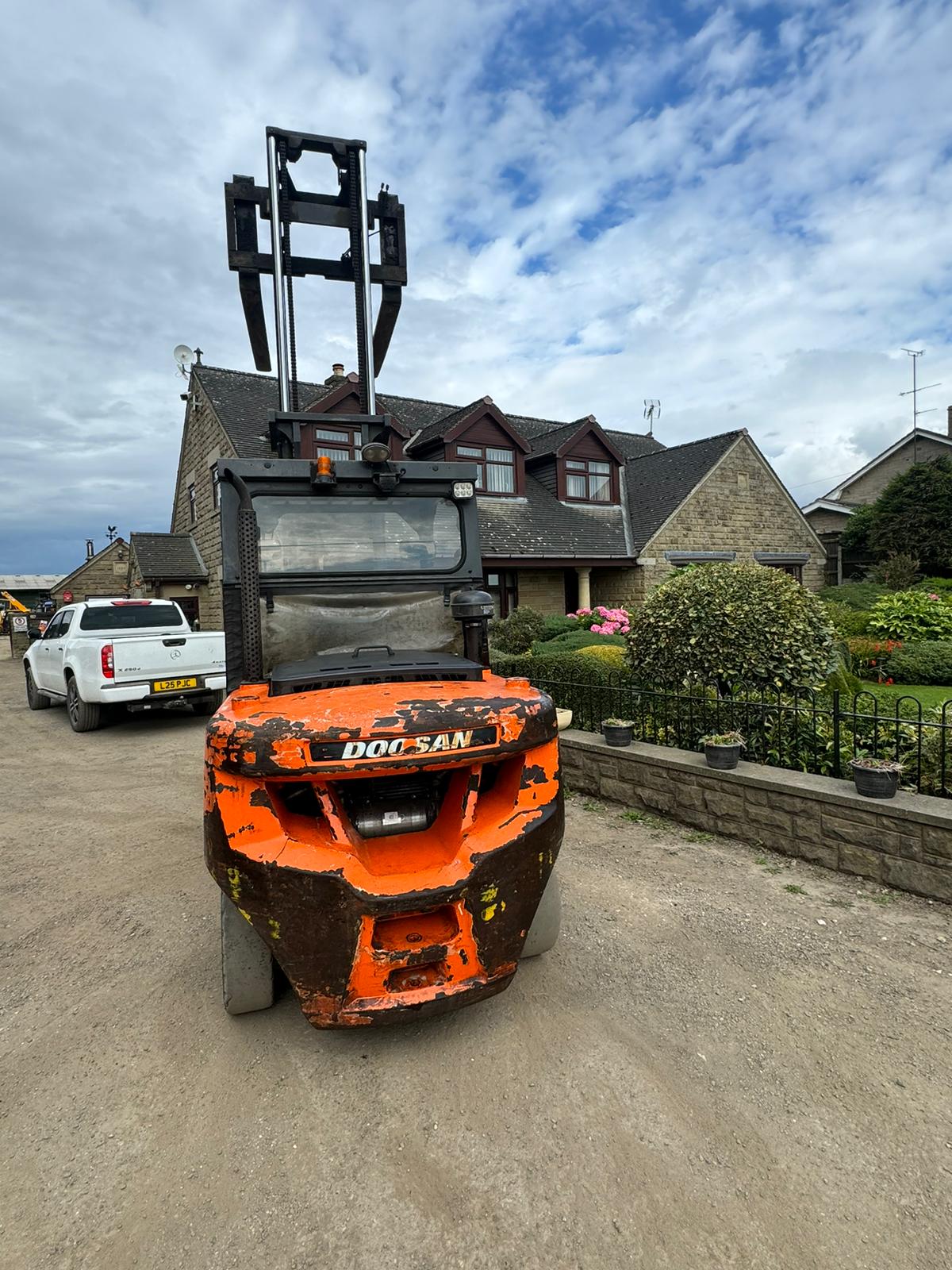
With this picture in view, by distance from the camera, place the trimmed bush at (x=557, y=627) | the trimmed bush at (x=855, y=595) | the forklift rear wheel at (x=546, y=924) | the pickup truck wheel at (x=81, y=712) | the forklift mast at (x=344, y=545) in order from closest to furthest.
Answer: the forklift rear wheel at (x=546, y=924), the forklift mast at (x=344, y=545), the pickup truck wheel at (x=81, y=712), the trimmed bush at (x=557, y=627), the trimmed bush at (x=855, y=595)

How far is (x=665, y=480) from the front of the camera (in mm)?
21734

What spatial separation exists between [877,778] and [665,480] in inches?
745

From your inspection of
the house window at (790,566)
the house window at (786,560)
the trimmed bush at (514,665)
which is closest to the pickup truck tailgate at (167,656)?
the trimmed bush at (514,665)

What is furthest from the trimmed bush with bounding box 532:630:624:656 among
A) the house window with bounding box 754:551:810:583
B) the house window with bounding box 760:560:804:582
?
the house window with bounding box 760:560:804:582

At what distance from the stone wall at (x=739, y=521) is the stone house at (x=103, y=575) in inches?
975

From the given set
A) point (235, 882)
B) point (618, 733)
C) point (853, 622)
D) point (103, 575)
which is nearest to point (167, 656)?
point (618, 733)

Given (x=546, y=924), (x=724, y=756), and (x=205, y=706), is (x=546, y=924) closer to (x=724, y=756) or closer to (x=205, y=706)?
(x=724, y=756)

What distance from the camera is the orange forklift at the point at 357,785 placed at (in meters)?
2.29

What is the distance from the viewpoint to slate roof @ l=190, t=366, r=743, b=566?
1816 cm

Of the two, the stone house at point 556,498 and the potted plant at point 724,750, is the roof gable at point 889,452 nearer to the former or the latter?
the stone house at point 556,498

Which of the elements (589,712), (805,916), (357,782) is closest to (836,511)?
(589,712)

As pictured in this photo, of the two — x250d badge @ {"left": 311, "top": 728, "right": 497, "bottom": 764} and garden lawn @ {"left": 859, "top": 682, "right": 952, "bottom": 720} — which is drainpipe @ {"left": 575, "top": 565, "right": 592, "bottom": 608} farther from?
x250d badge @ {"left": 311, "top": 728, "right": 497, "bottom": 764}

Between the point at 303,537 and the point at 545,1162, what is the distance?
2962 millimetres

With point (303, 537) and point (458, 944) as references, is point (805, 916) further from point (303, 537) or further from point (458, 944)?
point (303, 537)
